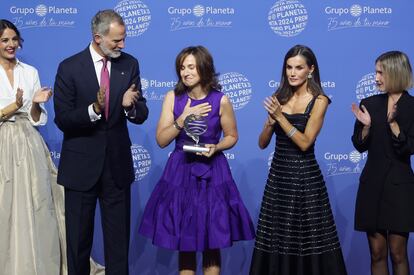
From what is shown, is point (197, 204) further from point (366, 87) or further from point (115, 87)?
point (366, 87)

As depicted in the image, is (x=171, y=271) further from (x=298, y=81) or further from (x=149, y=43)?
(x=298, y=81)

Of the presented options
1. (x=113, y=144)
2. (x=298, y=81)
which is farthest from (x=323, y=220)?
(x=113, y=144)

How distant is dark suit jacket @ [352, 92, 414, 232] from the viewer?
4.14 metres

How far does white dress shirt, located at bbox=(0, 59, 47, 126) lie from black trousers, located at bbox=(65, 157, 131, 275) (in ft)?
2.26

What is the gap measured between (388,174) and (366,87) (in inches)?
53.3

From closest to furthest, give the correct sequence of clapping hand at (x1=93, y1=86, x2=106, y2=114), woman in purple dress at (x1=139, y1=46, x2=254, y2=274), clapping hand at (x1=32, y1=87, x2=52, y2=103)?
clapping hand at (x1=93, y1=86, x2=106, y2=114)
woman in purple dress at (x1=139, y1=46, x2=254, y2=274)
clapping hand at (x1=32, y1=87, x2=52, y2=103)

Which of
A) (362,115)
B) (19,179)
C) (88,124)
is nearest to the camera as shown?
(88,124)

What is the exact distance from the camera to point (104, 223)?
423 centimetres

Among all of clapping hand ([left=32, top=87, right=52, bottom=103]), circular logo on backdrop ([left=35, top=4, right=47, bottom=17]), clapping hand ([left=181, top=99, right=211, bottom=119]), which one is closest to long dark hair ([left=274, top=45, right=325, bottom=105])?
clapping hand ([left=181, top=99, right=211, bottom=119])

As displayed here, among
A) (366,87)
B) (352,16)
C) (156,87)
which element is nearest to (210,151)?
(156,87)

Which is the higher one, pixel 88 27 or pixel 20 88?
pixel 88 27

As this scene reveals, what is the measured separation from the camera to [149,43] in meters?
5.41

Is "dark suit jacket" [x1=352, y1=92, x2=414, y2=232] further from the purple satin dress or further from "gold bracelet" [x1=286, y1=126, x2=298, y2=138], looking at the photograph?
the purple satin dress

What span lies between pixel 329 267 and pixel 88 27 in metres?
2.54
